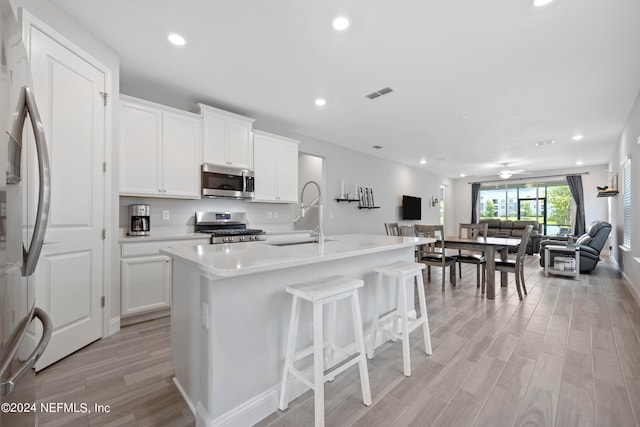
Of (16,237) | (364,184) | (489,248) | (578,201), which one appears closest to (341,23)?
(16,237)

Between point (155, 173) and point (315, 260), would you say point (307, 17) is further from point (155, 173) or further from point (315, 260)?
point (155, 173)

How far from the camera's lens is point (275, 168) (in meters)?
4.20

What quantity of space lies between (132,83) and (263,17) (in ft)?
6.43

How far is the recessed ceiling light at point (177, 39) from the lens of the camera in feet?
7.43

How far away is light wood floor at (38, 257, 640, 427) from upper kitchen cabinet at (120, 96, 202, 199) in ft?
4.76

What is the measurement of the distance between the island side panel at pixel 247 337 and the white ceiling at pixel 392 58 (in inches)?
75.2

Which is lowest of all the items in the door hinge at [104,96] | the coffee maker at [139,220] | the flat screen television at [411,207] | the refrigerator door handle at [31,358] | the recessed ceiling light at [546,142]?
the refrigerator door handle at [31,358]

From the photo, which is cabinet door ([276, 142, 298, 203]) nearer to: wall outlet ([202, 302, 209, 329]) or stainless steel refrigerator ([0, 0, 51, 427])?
wall outlet ([202, 302, 209, 329])

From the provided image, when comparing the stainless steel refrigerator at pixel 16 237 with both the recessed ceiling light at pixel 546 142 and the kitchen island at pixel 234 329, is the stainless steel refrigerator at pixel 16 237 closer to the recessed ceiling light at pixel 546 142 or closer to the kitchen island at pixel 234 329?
the kitchen island at pixel 234 329

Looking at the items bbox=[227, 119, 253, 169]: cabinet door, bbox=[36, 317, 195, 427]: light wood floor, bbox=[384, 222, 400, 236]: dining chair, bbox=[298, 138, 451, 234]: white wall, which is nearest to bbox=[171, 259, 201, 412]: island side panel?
bbox=[36, 317, 195, 427]: light wood floor

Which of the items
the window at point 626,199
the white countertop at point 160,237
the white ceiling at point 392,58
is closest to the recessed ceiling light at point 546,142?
the white ceiling at point 392,58

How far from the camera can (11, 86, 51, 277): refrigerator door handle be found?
0.75 metres

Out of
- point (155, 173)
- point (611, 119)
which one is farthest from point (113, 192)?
point (611, 119)

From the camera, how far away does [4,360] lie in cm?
59
